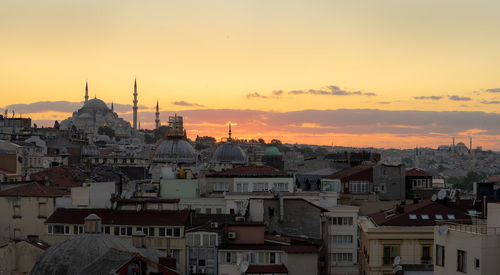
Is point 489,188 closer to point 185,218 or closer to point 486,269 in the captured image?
point 185,218

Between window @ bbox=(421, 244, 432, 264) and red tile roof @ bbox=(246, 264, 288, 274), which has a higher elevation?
window @ bbox=(421, 244, 432, 264)

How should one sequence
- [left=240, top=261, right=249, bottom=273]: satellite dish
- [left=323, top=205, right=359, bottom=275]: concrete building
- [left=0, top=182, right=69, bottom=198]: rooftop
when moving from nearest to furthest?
[left=240, top=261, right=249, bottom=273]: satellite dish, [left=323, top=205, right=359, bottom=275]: concrete building, [left=0, top=182, right=69, bottom=198]: rooftop

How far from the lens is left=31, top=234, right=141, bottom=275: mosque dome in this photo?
32594 millimetres

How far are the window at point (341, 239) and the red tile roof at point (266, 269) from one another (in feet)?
31.6

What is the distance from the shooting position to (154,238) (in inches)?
1560

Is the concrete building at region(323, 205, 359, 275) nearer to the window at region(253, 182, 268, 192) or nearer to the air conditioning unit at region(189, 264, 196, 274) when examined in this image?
the air conditioning unit at region(189, 264, 196, 274)

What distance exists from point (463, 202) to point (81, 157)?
81.4 meters

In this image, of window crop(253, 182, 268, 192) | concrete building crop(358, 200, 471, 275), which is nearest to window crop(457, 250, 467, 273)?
concrete building crop(358, 200, 471, 275)

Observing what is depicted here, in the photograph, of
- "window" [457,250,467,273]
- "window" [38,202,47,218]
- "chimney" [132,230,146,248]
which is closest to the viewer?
"window" [457,250,467,273]

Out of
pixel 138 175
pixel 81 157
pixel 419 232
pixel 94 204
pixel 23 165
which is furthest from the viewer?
pixel 81 157

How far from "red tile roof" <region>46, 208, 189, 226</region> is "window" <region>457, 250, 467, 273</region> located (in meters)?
21.1

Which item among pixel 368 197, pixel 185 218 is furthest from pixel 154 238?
pixel 368 197


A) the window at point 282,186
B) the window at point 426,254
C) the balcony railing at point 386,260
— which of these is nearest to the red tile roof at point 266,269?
the balcony railing at point 386,260

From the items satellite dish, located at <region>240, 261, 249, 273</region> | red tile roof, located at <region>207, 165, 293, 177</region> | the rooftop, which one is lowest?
satellite dish, located at <region>240, 261, 249, 273</region>
